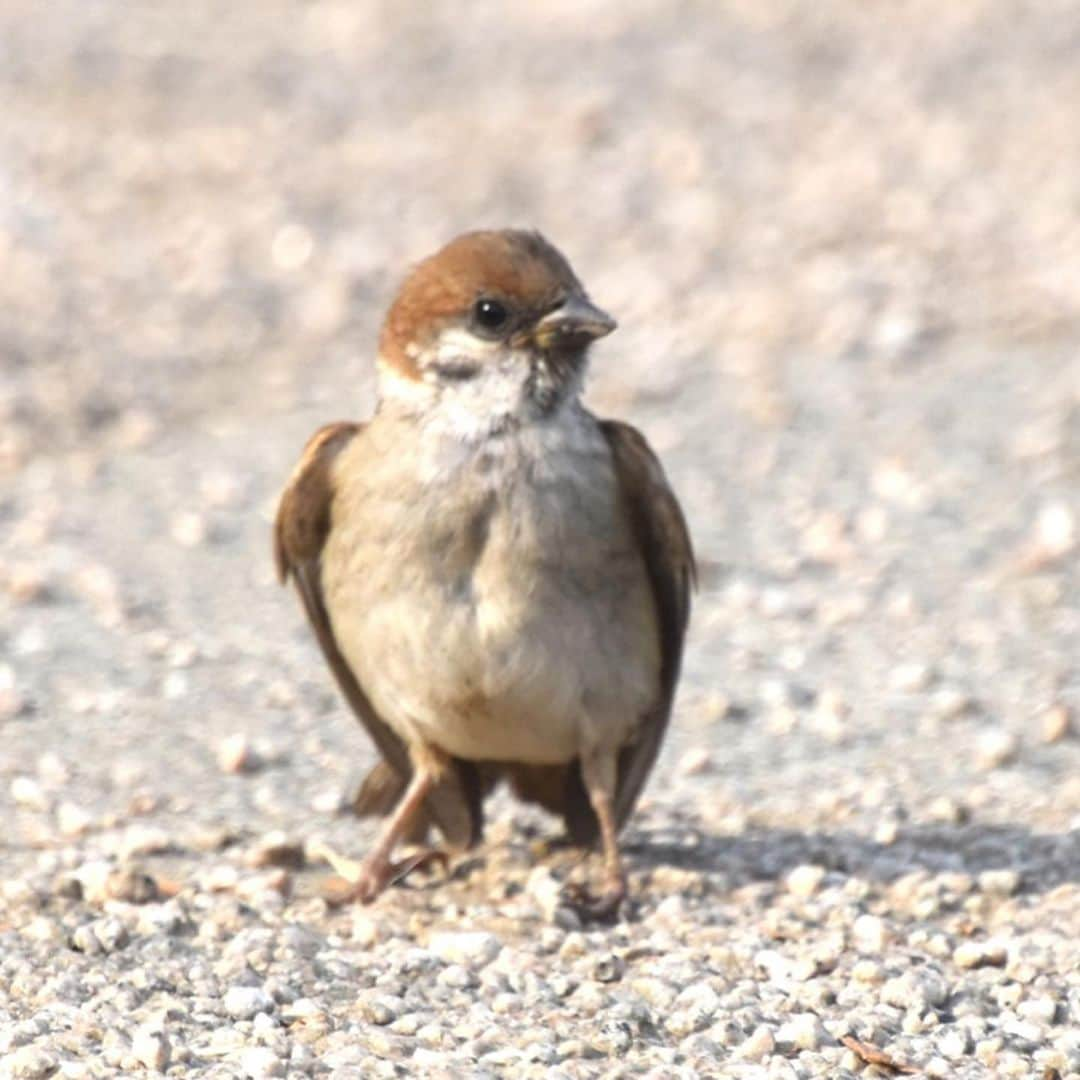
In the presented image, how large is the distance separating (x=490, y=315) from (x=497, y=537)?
0.53 metres

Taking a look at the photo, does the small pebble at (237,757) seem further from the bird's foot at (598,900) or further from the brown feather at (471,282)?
the brown feather at (471,282)

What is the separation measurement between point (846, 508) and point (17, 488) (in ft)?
10.0

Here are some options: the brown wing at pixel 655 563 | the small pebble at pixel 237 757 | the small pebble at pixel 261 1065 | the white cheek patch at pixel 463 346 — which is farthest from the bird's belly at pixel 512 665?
the small pebble at pixel 261 1065

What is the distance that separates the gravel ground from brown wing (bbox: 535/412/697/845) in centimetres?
18

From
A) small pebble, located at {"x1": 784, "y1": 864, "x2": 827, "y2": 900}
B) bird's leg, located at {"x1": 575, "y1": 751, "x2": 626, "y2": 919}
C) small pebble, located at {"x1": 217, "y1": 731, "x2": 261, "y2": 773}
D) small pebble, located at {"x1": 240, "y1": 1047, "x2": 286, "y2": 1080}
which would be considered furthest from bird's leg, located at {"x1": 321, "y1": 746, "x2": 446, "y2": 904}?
small pebble, located at {"x1": 240, "y1": 1047, "x2": 286, "y2": 1080}

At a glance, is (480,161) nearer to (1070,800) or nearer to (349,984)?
(1070,800)

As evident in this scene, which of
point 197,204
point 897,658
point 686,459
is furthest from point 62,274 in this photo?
point 897,658

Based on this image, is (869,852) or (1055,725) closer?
(869,852)

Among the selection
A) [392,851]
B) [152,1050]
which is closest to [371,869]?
[392,851]

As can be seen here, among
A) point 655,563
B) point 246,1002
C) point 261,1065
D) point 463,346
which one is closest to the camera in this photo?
point 261,1065

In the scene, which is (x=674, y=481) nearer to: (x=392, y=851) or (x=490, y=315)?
(x=392, y=851)

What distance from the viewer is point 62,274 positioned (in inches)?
498

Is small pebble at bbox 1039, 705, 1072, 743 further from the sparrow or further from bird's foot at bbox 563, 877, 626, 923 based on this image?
bird's foot at bbox 563, 877, 626, 923

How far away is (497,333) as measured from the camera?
6438mm
